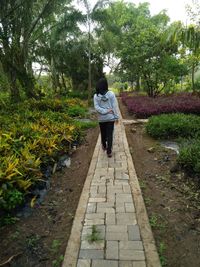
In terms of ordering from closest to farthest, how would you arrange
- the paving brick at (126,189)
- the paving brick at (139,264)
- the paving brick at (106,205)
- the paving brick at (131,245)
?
the paving brick at (139,264), the paving brick at (131,245), the paving brick at (106,205), the paving brick at (126,189)

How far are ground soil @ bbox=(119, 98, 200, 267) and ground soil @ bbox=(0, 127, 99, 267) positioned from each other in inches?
45.1

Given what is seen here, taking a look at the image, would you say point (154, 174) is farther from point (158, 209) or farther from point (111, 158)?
point (158, 209)

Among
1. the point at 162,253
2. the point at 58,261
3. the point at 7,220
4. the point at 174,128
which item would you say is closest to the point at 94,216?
the point at 58,261

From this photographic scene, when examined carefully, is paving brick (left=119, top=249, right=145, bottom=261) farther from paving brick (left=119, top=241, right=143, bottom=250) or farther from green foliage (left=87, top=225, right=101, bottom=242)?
green foliage (left=87, top=225, right=101, bottom=242)

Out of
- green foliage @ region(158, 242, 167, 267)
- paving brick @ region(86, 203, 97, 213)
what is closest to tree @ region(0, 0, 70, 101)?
paving brick @ region(86, 203, 97, 213)

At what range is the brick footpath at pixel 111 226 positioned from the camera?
10.4 feet

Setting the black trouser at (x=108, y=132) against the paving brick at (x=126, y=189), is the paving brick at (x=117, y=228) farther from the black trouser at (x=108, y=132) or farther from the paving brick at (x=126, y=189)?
the black trouser at (x=108, y=132)

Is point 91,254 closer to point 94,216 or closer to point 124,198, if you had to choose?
point 94,216

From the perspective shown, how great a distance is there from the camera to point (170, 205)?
15.0ft

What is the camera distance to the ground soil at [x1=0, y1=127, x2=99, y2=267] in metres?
3.37

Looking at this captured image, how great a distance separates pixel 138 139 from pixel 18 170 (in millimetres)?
4620

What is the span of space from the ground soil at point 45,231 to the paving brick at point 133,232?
2.53 feet

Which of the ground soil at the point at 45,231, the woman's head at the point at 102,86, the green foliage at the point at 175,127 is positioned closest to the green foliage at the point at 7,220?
the ground soil at the point at 45,231

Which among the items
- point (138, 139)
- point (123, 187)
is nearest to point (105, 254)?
point (123, 187)
